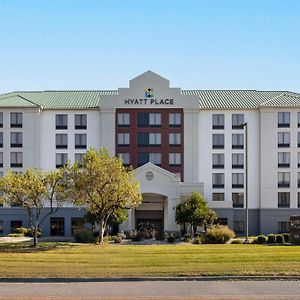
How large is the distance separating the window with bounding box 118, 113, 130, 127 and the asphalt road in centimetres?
4750

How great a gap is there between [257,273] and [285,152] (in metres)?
46.9

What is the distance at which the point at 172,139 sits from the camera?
71.9 m

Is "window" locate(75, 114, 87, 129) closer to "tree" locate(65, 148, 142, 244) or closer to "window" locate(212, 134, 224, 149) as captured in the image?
"window" locate(212, 134, 224, 149)

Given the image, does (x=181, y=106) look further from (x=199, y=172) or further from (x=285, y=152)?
(x=285, y=152)

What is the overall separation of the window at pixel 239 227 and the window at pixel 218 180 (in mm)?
4674

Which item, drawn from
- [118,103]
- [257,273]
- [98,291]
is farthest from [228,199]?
[98,291]

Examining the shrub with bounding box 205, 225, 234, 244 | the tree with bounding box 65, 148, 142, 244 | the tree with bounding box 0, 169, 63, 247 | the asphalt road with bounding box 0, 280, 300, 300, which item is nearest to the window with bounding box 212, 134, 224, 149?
the shrub with bounding box 205, 225, 234, 244

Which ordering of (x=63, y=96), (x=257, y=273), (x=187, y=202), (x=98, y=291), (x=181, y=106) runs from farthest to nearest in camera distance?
(x=63, y=96) < (x=181, y=106) < (x=187, y=202) < (x=257, y=273) < (x=98, y=291)

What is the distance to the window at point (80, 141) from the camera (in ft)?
238

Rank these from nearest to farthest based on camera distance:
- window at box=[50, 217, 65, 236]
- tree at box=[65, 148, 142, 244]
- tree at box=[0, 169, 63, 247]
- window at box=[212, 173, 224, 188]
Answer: tree at box=[0, 169, 63, 247] → tree at box=[65, 148, 142, 244] → window at box=[50, 217, 65, 236] → window at box=[212, 173, 224, 188]

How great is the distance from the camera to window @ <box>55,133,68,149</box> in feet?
238

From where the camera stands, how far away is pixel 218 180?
72500 millimetres

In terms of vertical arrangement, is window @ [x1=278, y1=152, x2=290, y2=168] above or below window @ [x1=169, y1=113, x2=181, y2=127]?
below

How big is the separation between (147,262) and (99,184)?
13583 mm
